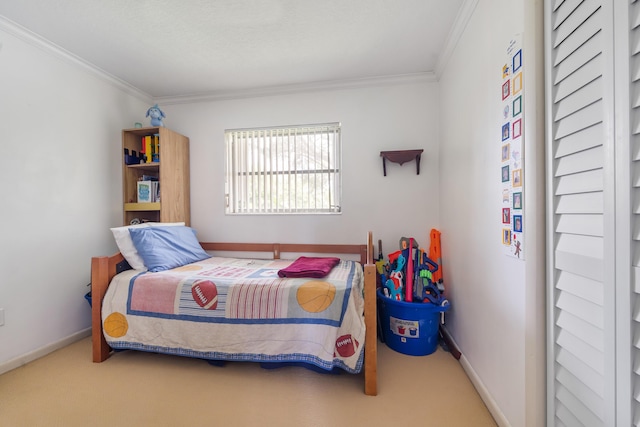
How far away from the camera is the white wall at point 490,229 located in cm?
91

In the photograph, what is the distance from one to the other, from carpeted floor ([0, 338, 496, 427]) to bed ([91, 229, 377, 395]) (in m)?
0.12

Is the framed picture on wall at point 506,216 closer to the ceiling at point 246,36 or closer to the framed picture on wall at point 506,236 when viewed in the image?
the framed picture on wall at point 506,236

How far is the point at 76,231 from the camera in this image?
6.84 feet

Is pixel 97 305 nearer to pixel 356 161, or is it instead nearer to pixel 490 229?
pixel 356 161

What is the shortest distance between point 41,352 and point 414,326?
2709 millimetres

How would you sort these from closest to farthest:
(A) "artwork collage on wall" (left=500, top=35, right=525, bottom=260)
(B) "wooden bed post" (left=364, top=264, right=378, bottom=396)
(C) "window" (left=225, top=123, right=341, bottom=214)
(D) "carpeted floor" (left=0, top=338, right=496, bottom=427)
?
(A) "artwork collage on wall" (left=500, top=35, right=525, bottom=260)
(D) "carpeted floor" (left=0, top=338, right=496, bottom=427)
(B) "wooden bed post" (left=364, top=264, right=378, bottom=396)
(C) "window" (left=225, top=123, right=341, bottom=214)

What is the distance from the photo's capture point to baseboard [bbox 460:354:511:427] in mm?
1218

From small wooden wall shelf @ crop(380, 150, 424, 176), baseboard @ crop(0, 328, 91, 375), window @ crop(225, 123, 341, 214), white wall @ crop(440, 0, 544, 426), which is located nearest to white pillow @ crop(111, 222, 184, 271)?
baseboard @ crop(0, 328, 91, 375)

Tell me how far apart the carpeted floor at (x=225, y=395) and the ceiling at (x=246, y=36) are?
7.54ft

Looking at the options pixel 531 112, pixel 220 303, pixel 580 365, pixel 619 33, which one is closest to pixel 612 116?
pixel 619 33

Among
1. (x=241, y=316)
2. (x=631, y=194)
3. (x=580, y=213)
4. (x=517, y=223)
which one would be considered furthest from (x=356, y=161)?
(x=631, y=194)

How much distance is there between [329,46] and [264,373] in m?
2.37

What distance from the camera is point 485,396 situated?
138 centimetres

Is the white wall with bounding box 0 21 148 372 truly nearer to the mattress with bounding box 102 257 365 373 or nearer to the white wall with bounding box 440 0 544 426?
the mattress with bounding box 102 257 365 373
